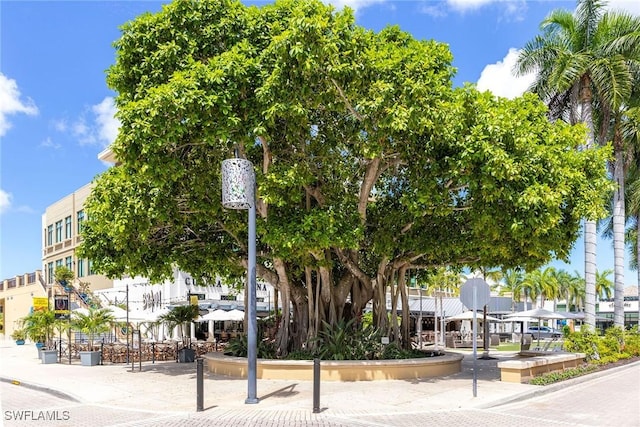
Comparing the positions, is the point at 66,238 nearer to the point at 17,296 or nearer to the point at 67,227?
the point at 67,227

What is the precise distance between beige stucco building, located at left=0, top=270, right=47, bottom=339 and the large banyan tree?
37.3 meters

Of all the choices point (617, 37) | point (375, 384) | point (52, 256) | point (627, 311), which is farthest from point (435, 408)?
point (627, 311)

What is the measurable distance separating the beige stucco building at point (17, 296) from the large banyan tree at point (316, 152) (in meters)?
37.3

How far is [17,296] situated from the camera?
60.6 metres

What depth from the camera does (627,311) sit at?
85.4 m

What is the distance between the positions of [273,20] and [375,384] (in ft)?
35.2

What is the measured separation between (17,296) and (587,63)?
55.4 metres

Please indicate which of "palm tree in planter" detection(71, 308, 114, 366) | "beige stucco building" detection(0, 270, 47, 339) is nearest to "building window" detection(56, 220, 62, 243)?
"beige stucco building" detection(0, 270, 47, 339)

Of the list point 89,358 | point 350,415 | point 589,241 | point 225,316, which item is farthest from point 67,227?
point 350,415

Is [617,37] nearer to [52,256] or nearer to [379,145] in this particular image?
[379,145]

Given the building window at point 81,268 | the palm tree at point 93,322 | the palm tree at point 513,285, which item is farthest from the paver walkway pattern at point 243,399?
the palm tree at point 513,285

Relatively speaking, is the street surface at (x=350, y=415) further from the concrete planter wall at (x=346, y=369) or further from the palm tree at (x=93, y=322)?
the palm tree at (x=93, y=322)

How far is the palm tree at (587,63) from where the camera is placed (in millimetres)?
26781

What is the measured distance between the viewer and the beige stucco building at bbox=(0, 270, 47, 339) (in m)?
54.0
